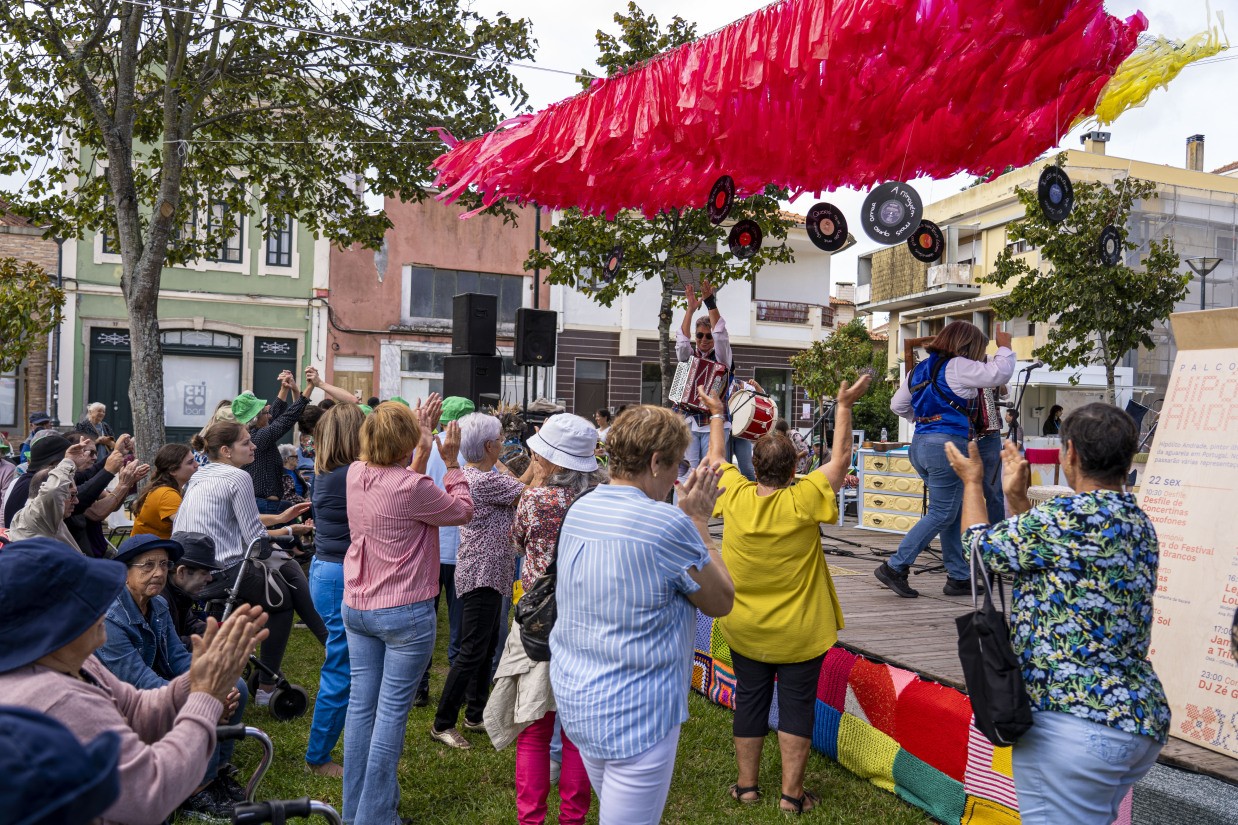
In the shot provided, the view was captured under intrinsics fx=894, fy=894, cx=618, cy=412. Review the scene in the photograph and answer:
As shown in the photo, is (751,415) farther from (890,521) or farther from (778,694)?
(778,694)

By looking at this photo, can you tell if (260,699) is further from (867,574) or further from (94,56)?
(94,56)

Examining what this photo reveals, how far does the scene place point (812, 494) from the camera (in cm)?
362

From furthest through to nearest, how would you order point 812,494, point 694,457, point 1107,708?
point 694,457 → point 812,494 → point 1107,708

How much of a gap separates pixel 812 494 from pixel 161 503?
353cm

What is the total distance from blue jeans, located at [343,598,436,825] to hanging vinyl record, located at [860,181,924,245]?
390 cm

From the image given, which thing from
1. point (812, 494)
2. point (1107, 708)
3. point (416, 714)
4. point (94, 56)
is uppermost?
point (94, 56)

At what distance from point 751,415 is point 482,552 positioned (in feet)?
12.3

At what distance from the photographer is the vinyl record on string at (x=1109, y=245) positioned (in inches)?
229

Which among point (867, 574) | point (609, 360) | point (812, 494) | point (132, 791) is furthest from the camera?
point (609, 360)

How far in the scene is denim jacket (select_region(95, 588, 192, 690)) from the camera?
3.04 metres

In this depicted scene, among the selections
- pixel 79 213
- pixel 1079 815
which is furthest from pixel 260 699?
pixel 79 213

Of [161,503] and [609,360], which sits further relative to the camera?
[609,360]

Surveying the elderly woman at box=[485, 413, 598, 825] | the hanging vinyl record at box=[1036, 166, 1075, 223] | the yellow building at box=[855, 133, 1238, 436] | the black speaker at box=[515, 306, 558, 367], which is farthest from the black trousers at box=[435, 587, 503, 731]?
the yellow building at box=[855, 133, 1238, 436]

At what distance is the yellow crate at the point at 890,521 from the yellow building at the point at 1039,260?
36.4 feet
